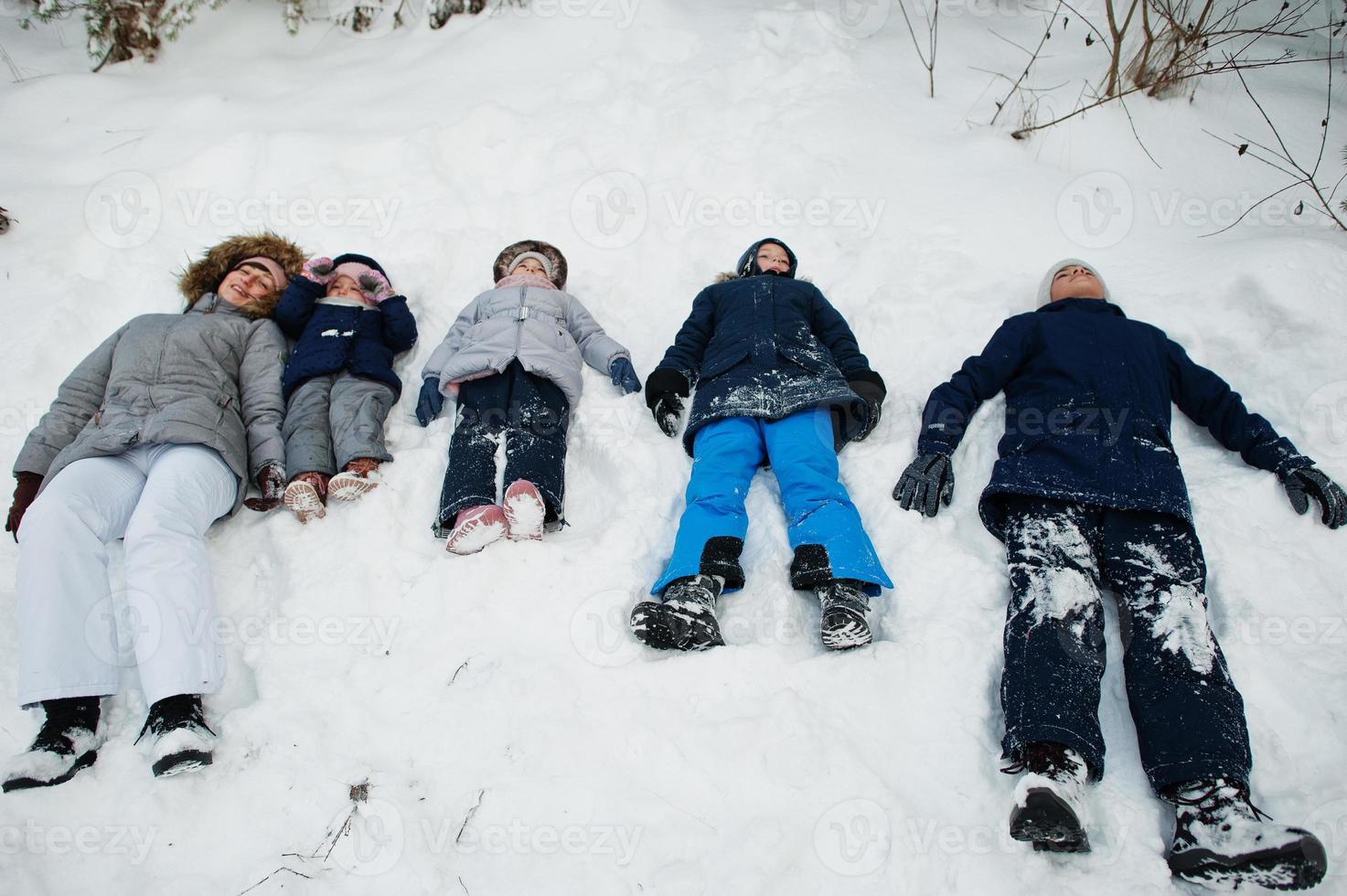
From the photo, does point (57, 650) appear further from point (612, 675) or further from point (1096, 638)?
point (1096, 638)

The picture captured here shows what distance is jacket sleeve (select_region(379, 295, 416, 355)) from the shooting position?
367 centimetres

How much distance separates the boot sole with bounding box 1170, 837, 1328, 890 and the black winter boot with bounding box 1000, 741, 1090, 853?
0.79ft

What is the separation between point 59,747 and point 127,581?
53 cm

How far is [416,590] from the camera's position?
8.66 feet

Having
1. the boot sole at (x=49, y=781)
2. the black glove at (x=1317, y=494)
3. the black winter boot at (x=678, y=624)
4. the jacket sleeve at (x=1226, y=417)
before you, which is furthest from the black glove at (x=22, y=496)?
the black glove at (x=1317, y=494)

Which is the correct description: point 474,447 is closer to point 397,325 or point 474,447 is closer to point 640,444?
point 640,444

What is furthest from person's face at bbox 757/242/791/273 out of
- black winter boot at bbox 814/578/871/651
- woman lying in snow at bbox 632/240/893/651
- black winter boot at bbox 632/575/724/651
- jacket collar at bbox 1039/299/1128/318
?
black winter boot at bbox 632/575/724/651

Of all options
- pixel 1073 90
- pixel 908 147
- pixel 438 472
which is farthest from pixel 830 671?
pixel 1073 90

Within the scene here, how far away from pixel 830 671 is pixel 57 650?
2.39 metres

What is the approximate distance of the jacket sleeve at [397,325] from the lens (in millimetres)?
3666

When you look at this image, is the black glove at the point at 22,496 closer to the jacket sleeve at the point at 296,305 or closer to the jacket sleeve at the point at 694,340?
the jacket sleeve at the point at 296,305

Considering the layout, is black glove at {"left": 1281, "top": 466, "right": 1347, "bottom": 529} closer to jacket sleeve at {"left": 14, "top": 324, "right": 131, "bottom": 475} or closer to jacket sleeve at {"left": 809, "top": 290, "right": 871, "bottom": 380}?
jacket sleeve at {"left": 809, "top": 290, "right": 871, "bottom": 380}

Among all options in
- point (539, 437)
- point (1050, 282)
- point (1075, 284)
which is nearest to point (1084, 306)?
point (1075, 284)

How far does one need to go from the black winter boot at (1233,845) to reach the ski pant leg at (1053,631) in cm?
22
